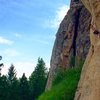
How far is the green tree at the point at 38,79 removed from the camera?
8231cm

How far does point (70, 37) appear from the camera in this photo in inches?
1948

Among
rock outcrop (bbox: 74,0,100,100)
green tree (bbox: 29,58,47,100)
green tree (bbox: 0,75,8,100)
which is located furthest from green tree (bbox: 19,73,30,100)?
rock outcrop (bbox: 74,0,100,100)

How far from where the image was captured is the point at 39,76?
90812 mm

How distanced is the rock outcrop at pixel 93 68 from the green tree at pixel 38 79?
2434 inches

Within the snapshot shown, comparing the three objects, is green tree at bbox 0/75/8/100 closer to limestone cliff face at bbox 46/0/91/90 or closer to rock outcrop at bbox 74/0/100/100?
limestone cliff face at bbox 46/0/91/90

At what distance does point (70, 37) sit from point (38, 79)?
3897 cm

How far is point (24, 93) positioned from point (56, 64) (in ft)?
97.3

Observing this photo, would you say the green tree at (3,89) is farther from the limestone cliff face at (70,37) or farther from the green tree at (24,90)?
the limestone cliff face at (70,37)

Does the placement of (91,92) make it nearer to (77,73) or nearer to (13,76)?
(77,73)

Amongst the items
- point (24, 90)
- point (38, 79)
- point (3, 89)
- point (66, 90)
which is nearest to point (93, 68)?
point (66, 90)

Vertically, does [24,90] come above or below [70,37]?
below

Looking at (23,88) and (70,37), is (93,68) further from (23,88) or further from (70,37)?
(23,88)

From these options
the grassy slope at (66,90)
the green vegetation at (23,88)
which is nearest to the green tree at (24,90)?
the green vegetation at (23,88)

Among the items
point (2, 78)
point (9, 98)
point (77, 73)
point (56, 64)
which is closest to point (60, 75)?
point (77, 73)
